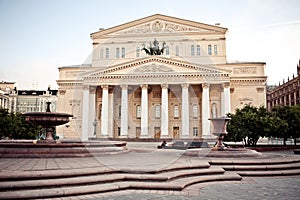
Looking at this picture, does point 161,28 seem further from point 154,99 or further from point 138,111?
point 138,111

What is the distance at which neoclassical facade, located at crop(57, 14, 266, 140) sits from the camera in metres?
43.8

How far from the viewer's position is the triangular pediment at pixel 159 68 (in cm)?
4309

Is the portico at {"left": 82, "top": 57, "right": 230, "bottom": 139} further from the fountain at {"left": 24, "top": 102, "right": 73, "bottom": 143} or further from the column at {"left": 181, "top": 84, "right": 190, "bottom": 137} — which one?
the fountain at {"left": 24, "top": 102, "right": 73, "bottom": 143}

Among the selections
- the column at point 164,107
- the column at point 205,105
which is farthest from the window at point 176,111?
the column at point 205,105

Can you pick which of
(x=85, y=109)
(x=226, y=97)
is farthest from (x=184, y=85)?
(x=85, y=109)

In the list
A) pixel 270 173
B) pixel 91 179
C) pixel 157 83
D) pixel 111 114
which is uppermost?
pixel 157 83

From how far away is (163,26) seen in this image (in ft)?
171

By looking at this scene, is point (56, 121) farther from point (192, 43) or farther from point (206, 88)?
point (192, 43)

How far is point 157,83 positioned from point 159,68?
229cm

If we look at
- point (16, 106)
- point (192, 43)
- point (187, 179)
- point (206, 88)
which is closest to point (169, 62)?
point (206, 88)

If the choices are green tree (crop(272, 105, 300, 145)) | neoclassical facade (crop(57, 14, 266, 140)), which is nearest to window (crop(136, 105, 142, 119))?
neoclassical facade (crop(57, 14, 266, 140))

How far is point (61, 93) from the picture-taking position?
5147 cm

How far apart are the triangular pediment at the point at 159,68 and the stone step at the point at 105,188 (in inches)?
1358

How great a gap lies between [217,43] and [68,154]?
43935 millimetres
